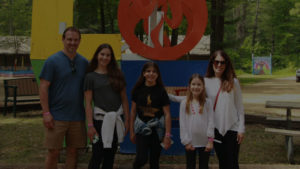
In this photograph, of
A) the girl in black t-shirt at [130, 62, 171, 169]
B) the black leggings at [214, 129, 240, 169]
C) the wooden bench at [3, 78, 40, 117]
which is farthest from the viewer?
the wooden bench at [3, 78, 40, 117]

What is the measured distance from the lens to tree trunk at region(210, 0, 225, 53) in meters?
14.1

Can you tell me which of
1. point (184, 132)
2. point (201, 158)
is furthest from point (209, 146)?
point (184, 132)

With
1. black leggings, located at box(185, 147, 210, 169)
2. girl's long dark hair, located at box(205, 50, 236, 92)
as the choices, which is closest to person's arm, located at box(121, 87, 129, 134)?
black leggings, located at box(185, 147, 210, 169)

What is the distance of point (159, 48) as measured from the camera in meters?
5.21

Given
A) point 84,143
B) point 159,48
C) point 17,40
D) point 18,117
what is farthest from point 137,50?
point 17,40

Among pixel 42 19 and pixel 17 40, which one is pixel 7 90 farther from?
pixel 17 40

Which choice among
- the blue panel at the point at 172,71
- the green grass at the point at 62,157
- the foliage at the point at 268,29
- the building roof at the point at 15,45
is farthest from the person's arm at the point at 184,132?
the building roof at the point at 15,45

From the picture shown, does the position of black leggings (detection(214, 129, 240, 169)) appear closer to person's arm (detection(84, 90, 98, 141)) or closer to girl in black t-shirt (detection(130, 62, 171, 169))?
girl in black t-shirt (detection(130, 62, 171, 169))

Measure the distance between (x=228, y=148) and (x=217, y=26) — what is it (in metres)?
12.2

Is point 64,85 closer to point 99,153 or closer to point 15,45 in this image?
point 99,153

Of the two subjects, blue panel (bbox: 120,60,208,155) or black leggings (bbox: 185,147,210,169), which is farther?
blue panel (bbox: 120,60,208,155)

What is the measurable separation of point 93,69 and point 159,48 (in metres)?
1.91

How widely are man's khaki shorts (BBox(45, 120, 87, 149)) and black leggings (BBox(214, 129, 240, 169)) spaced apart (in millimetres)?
1447

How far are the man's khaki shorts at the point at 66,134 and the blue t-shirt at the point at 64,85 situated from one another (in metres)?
0.06
